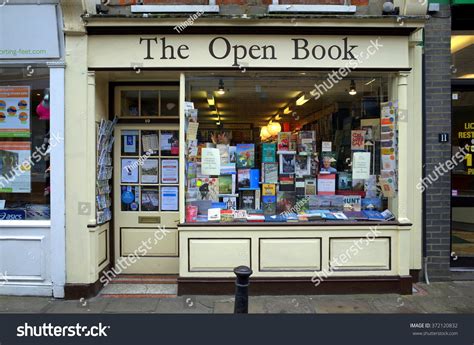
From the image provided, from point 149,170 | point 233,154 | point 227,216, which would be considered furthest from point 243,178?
point 149,170

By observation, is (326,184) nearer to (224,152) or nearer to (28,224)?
(224,152)

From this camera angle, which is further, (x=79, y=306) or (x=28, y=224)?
(x=28, y=224)

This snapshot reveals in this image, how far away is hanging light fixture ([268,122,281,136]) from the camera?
643 centimetres

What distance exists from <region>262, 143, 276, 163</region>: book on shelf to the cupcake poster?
11.8 feet

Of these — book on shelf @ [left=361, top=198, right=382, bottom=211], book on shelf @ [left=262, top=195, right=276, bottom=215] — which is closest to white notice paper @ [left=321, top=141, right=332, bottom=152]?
book on shelf @ [left=361, top=198, right=382, bottom=211]

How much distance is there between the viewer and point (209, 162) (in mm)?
6277

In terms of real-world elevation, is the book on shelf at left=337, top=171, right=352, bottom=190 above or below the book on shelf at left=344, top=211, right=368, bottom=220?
above

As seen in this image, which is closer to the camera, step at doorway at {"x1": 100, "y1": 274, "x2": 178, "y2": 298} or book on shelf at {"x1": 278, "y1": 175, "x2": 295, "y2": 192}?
step at doorway at {"x1": 100, "y1": 274, "x2": 178, "y2": 298}

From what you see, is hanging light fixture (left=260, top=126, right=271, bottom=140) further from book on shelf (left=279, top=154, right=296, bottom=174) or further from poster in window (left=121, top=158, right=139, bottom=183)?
poster in window (left=121, top=158, right=139, bottom=183)

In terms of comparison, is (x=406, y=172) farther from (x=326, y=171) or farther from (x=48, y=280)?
(x=48, y=280)

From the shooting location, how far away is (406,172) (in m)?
6.09

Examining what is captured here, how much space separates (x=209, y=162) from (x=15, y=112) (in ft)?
9.87

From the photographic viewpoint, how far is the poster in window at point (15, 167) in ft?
19.8
